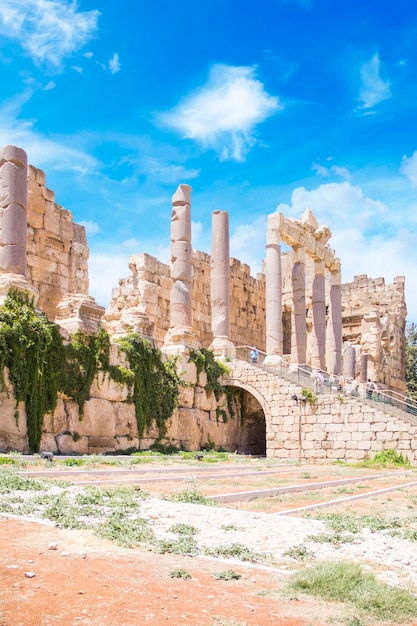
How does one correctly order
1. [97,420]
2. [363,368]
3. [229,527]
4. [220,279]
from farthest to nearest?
[363,368]
[220,279]
[97,420]
[229,527]

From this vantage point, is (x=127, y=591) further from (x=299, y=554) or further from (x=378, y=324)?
(x=378, y=324)

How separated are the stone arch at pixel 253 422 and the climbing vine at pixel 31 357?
9237 millimetres

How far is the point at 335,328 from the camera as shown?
34.2 meters

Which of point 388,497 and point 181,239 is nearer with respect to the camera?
point 388,497

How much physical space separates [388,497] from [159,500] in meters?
4.57

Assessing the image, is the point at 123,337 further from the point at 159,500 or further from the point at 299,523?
the point at 299,523

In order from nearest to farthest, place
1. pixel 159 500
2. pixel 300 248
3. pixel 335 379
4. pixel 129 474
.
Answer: pixel 159 500 < pixel 129 474 < pixel 335 379 < pixel 300 248

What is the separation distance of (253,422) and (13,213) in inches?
516

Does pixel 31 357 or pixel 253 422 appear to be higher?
pixel 31 357

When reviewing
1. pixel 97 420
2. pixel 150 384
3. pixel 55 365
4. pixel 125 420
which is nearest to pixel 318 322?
pixel 150 384

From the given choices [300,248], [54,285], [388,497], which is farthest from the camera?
[300,248]

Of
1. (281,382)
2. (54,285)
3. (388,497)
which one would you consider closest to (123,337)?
(54,285)

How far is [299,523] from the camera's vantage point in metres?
7.57

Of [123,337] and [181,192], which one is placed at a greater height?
[181,192]
